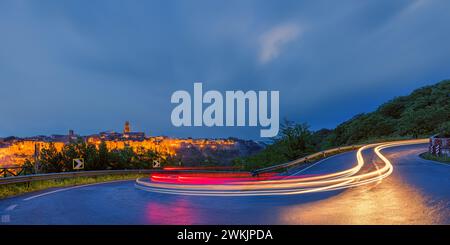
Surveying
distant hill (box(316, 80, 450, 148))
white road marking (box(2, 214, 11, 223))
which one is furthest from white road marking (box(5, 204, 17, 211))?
distant hill (box(316, 80, 450, 148))

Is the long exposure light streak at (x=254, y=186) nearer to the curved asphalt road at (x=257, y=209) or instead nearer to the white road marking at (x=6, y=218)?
the curved asphalt road at (x=257, y=209)

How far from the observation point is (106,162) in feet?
107

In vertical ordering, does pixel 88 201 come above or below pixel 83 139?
below

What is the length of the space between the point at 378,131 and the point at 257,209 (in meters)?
91.1

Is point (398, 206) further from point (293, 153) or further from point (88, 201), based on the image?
point (293, 153)

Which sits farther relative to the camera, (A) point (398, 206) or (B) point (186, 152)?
(B) point (186, 152)

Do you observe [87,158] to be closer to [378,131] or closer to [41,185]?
[41,185]

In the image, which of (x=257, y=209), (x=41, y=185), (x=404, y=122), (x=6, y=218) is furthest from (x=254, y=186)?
(x=404, y=122)

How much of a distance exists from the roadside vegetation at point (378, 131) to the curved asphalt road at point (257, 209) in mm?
36868

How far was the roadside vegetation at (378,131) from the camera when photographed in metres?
49.7

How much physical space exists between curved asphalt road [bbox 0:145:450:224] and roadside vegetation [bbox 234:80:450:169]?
121ft
